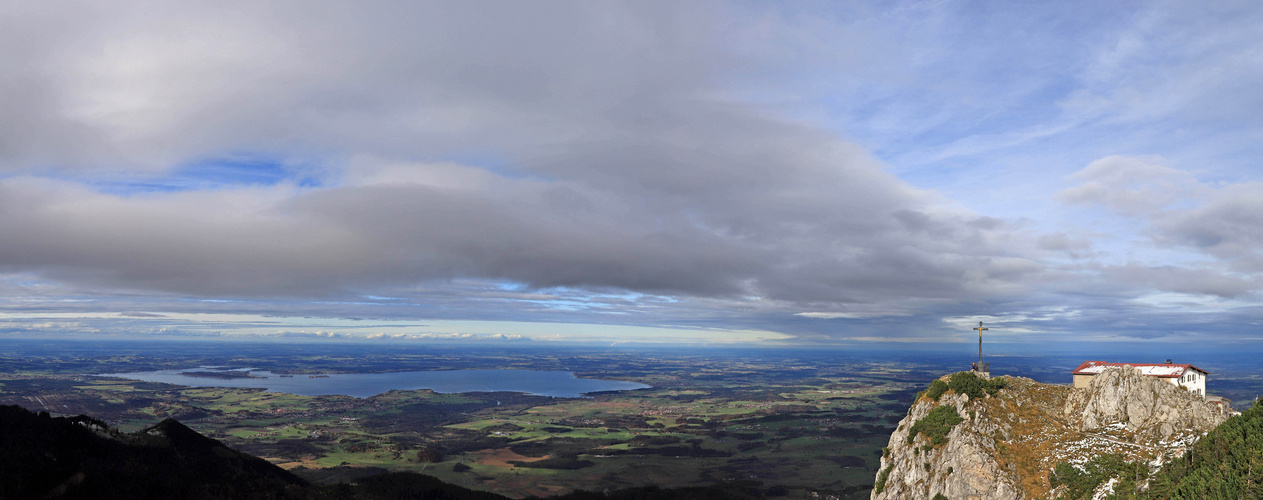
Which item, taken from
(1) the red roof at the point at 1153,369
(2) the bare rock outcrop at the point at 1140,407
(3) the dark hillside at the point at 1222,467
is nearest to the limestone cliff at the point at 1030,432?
(2) the bare rock outcrop at the point at 1140,407

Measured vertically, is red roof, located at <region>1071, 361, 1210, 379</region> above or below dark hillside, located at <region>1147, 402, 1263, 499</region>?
above

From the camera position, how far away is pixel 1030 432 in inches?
2041

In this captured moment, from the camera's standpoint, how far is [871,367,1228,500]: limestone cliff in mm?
46406

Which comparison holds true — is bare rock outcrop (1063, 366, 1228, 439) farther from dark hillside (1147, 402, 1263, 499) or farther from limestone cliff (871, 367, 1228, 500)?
dark hillside (1147, 402, 1263, 499)

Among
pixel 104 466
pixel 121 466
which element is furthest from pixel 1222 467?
pixel 121 466

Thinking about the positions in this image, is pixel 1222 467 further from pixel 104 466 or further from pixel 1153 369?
pixel 104 466

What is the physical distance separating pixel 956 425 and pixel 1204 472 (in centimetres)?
1927

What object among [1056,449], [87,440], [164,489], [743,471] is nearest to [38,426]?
[87,440]

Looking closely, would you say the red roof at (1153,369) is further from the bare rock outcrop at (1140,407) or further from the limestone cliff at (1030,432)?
the bare rock outcrop at (1140,407)

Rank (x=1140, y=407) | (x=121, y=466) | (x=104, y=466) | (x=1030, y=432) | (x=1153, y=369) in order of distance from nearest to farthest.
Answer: (x=1140, y=407)
(x=1030, y=432)
(x=104, y=466)
(x=121, y=466)
(x=1153, y=369)

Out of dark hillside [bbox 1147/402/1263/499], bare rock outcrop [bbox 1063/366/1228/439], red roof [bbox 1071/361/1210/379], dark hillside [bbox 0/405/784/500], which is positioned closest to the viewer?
dark hillside [bbox 1147/402/1263/499]

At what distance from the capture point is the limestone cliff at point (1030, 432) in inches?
1827

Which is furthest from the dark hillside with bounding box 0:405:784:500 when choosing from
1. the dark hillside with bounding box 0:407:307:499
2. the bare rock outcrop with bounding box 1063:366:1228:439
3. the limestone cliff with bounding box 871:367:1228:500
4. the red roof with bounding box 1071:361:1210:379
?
the red roof with bounding box 1071:361:1210:379

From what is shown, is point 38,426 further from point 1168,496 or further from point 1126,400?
point 1126,400
